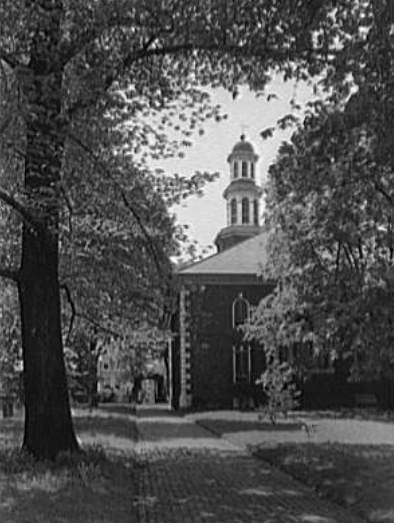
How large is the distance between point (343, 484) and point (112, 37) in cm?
801

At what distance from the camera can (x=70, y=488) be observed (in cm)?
1155

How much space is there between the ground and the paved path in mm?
A: 14

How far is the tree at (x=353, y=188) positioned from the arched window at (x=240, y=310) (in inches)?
707

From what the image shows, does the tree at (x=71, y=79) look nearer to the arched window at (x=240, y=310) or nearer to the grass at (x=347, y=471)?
the grass at (x=347, y=471)

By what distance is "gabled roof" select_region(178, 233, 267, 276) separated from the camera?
47.7m

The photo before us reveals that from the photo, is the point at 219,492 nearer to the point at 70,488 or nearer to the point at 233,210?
the point at 70,488

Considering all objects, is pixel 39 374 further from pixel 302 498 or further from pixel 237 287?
pixel 237 287

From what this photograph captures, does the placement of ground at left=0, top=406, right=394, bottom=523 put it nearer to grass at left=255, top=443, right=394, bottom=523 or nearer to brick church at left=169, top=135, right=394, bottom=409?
grass at left=255, top=443, right=394, bottom=523

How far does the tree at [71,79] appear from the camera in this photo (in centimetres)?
1253

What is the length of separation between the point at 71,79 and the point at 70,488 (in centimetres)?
648

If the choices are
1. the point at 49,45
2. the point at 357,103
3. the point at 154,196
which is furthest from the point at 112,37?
the point at 357,103

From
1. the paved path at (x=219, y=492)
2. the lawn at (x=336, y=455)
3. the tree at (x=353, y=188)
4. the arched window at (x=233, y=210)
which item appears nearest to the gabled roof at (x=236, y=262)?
the arched window at (x=233, y=210)

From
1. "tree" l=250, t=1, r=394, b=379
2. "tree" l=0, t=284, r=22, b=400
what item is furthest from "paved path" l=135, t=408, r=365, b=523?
"tree" l=0, t=284, r=22, b=400

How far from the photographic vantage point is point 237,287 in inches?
1890
